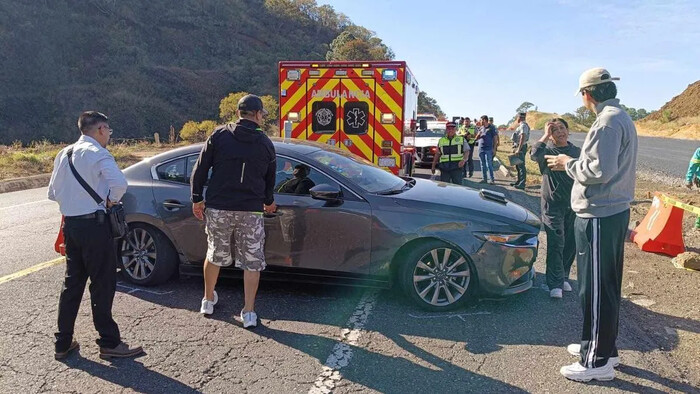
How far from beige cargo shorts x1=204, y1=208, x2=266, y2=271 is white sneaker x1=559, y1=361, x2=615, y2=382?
93.1 inches

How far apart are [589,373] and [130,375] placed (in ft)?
9.93

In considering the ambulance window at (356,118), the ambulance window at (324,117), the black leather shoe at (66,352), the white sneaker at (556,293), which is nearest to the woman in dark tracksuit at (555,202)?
the white sneaker at (556,293)

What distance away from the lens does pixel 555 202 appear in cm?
488

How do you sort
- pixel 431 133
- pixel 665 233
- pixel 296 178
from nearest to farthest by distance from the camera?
pixel 296 178 < pixel 665 233 < pixel 431 133

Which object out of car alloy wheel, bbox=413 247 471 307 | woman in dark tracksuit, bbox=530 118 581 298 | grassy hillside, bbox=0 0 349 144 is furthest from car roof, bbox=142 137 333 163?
grassy hillside, bbox=0 0 349 144

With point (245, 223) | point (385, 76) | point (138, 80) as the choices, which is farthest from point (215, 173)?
point (138, 80)

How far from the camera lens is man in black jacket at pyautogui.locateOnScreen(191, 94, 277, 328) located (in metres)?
4.00

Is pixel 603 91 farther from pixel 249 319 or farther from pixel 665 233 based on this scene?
pixel 665 233

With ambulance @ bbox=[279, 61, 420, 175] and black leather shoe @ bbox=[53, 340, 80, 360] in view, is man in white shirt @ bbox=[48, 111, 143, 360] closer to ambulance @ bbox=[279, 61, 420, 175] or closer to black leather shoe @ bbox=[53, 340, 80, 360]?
black leather shoe @ bbox=[53, 340, 80, 360]

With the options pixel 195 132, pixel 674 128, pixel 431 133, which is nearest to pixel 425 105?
pixel 674 128

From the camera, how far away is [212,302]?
4441 millimetres

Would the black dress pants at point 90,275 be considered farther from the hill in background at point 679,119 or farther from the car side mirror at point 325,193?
the hill in background at point 679,119

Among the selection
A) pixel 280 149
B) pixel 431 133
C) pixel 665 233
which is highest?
pixel 431 133

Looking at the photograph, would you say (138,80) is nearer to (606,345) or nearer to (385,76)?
(385,76)
